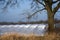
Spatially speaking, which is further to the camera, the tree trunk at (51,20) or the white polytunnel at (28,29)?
the white polytunnel at (28,29)

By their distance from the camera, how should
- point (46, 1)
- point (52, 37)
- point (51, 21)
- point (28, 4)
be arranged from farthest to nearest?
1. point (28, 4)
2. point (51, 21)
3. point (46, 1)
4. point (52, 37)

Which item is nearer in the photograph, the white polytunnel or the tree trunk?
the tree trunk

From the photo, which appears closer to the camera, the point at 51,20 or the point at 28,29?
the point at 51,20

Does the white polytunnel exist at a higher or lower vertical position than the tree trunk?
lower

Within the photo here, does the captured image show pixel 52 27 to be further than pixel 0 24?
No

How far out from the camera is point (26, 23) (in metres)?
18.7

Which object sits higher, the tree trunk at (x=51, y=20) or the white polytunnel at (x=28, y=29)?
the tree trunk at (x=51, y=20)

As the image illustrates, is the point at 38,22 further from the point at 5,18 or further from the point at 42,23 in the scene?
the point at 5,18

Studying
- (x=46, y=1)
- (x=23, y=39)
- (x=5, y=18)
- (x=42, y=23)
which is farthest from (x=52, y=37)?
(x=5, y=18)

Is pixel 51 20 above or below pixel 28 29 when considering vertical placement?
above

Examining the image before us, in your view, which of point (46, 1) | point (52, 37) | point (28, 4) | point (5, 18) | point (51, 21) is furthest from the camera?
point (5, 18)

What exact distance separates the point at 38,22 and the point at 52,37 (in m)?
9.53

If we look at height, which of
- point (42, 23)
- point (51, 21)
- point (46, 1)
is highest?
point (46, 1)

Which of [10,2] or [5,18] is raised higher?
[10,2]
